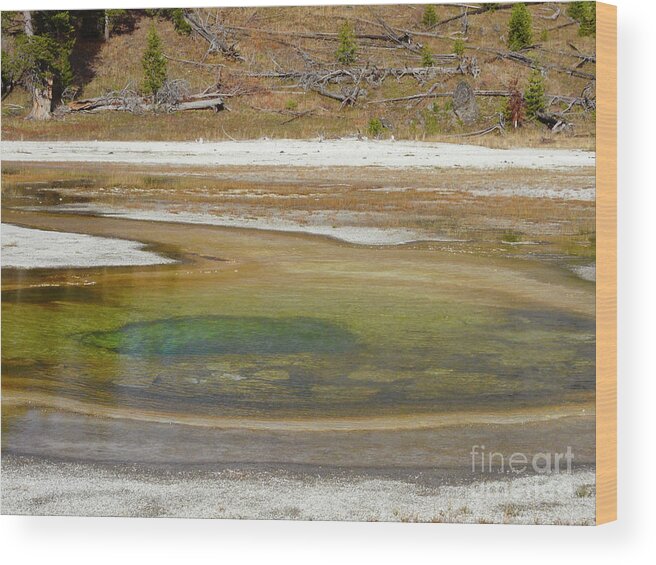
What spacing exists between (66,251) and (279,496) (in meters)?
2.01

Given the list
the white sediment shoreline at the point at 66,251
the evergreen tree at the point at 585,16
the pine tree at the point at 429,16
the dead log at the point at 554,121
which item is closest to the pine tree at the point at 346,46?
the pine tree at the point at 429,16

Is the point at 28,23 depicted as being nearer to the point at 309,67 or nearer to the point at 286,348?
the point at 309,67

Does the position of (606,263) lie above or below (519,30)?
below

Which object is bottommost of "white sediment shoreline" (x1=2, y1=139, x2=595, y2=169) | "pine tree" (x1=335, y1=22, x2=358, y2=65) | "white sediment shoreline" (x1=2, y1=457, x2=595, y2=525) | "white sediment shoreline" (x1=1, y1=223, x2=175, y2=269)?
"white sediment shoreline" (x1=2, y1=457, x2=595, y2=525)

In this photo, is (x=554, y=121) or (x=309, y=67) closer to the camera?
(x=554, y=121)

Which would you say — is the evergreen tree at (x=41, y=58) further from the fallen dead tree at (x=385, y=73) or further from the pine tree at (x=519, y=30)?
the pine tree at (x=519, y=30)

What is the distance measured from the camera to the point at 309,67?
6785 mm

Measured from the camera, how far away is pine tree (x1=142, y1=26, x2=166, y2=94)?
680cm

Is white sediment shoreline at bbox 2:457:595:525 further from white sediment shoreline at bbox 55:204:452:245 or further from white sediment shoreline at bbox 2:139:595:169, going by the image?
white sediment shoreline at bbox 2:139:595:169

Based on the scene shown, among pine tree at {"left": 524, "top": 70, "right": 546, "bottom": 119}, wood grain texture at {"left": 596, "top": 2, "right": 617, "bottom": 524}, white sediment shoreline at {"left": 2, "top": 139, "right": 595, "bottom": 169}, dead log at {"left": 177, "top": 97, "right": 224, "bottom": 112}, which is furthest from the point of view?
dead log at {"left": 177, "top": 97, "right": 224, "bottom": 112}

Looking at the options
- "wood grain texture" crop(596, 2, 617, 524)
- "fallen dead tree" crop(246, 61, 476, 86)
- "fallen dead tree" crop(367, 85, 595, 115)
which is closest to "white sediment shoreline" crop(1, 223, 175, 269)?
"fallen dead tree" crop(246, 61, 476, 86)

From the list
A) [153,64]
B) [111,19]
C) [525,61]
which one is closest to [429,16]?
[525,61]

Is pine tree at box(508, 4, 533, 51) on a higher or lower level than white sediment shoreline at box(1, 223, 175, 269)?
higher

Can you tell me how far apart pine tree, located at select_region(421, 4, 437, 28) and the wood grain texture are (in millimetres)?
971
